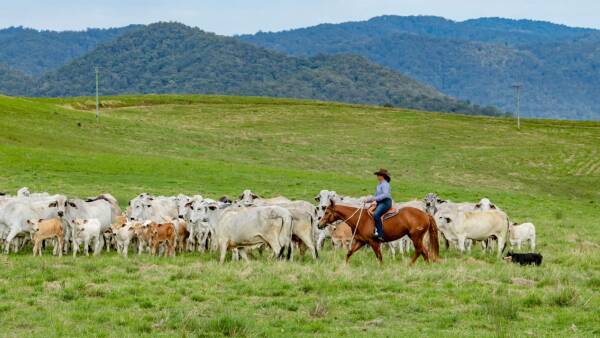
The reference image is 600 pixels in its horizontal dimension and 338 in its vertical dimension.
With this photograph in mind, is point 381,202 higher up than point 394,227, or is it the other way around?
point 381,202

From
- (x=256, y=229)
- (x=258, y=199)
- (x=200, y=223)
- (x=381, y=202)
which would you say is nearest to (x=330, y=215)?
(x=381, y=202)

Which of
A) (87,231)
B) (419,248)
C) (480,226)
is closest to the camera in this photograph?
(419,248)

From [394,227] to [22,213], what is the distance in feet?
34.6

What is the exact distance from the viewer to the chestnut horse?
66.8 ft

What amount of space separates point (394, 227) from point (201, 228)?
6713mm

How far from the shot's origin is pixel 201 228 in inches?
958

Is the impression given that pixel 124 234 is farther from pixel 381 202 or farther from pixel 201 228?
pixel 381 202

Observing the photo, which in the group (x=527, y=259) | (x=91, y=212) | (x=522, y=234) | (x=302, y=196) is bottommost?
(x=302, y=196)

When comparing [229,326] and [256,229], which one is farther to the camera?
[256,229]

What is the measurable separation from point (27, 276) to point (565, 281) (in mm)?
11531

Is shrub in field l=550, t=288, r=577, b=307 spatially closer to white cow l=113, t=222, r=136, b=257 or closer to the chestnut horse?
the chestnut horse

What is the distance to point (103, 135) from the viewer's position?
65062 millimetres

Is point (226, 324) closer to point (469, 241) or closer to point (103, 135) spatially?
point (469, 241)

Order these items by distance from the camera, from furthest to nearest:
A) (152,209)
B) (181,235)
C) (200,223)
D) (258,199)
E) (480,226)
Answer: (258,199), (152,209), (200,223), (181,235), (480,226)
